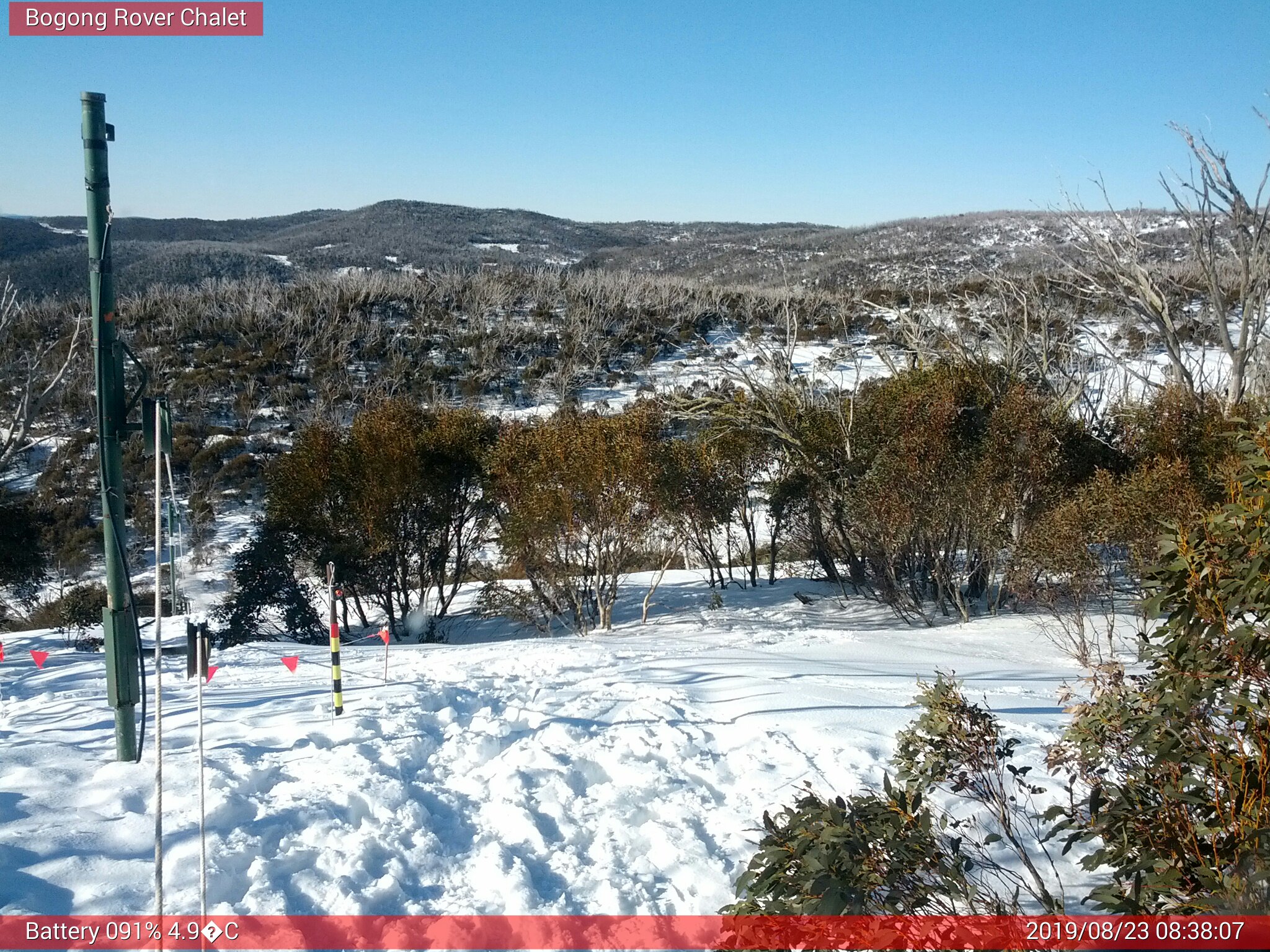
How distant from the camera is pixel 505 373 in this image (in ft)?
131

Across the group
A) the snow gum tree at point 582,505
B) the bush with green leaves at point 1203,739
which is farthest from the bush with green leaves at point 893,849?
the snow gum tree at point 582,505

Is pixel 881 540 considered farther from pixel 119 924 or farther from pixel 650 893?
pixel 119 924

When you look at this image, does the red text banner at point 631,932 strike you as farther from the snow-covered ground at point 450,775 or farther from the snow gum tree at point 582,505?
the snow gum tree at point 582,505

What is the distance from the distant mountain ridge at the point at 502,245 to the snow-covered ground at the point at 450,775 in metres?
44.4

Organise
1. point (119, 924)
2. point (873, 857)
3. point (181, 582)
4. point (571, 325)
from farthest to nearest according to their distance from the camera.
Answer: point (571, 325) < point (181, 582) < point (119, 924) < point (873, 857)

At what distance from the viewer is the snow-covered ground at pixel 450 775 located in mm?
3750

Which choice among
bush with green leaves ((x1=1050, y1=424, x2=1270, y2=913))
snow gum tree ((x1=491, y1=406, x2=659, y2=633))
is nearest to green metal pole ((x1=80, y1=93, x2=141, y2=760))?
bush with green leaves ((x1=1050, y1=424, x2=1270, y2=913))

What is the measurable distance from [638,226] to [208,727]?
124 m

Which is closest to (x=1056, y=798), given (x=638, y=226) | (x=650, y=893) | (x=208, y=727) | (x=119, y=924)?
(x=650, y=893)

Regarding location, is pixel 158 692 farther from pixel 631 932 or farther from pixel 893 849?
pixel 893 849

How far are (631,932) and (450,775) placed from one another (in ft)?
6.18

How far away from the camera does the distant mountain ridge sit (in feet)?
204

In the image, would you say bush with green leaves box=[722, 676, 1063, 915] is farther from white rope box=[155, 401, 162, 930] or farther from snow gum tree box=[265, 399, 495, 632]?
snow gum tree box=[265, 399, 495, 632]

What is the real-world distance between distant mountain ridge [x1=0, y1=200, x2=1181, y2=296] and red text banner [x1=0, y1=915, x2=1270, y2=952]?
4766cm
